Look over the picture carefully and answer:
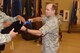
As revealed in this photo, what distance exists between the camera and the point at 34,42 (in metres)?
5.68

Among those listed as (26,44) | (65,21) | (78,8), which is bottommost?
(26,44)

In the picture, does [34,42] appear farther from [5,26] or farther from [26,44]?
[5,26]

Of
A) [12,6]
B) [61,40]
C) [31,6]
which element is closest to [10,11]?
[12,6]

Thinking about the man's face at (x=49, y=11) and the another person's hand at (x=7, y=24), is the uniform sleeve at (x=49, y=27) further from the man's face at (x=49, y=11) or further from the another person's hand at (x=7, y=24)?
the another person's hand at (x=7, y=24)

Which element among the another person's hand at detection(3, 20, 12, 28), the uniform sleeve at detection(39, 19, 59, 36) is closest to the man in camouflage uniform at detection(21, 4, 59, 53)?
the uniform sleeve at detection(39, 19, 59, 36)

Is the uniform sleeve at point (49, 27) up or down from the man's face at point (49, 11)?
down

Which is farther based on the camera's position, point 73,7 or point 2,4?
point 73,7

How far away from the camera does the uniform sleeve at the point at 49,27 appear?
2791 mm

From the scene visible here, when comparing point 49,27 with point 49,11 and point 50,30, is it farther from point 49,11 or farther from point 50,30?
point 49,11

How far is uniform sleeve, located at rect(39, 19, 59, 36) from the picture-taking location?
2.79 m

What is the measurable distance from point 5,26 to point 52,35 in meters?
0.76

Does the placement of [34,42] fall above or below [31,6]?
below

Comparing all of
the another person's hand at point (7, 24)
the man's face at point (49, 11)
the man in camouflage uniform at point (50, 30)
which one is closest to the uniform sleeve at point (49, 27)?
the man in camouflage uniform at point (50, 30)

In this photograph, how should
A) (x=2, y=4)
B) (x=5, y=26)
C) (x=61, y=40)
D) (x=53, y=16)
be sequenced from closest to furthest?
(x=53, y=16) < (x=5, y=26) < (x=2, y=4) < (x=61, y=40)
